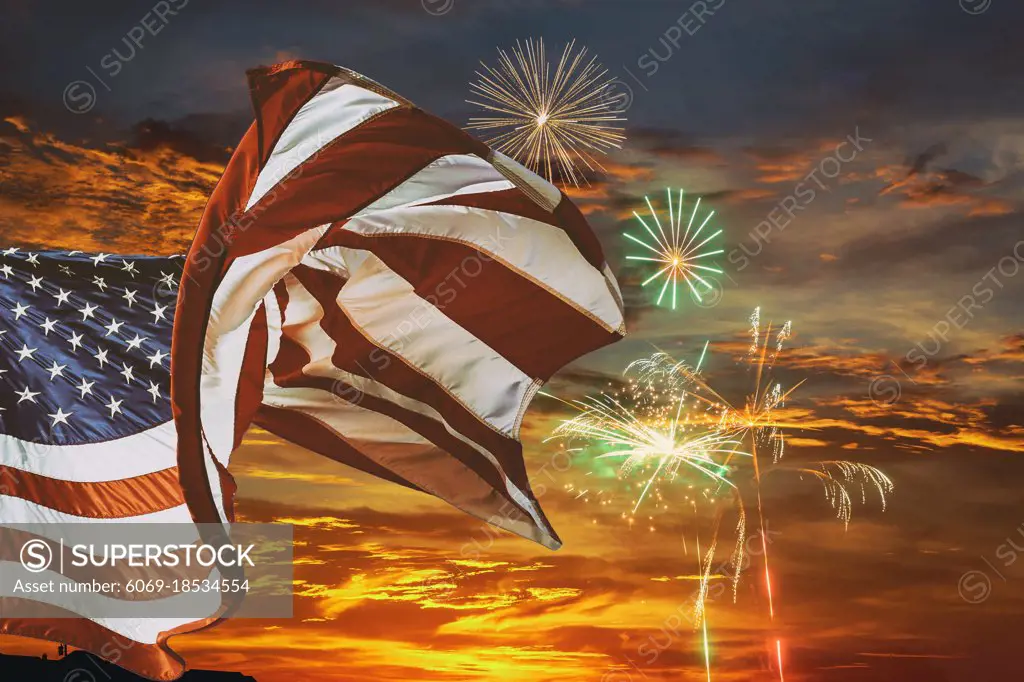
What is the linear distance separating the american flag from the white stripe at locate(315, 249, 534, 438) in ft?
0.05

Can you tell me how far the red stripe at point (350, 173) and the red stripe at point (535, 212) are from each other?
3.36 ft

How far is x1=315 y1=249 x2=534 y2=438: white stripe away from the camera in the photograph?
385 inches

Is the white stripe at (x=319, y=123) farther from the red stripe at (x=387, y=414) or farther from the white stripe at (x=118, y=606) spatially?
the white stripe at (x=118, y=606)

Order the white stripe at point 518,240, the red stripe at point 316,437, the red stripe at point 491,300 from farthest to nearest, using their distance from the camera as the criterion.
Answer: the red stripe at point 316,437 < the red stripe at point 491,300 < the white stripe at point 518,240

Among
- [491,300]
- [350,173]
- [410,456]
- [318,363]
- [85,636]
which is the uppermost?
[350,173]

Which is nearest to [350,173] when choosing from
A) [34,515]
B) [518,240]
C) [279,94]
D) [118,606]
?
[279,94]

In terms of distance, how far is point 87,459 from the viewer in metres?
8.91

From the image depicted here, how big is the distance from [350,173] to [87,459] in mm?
3443

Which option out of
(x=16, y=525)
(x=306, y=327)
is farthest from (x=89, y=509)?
(x=306, y=327)

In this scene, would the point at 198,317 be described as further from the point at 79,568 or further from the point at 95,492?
the point at 79,568

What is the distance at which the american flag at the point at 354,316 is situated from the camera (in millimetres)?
7355

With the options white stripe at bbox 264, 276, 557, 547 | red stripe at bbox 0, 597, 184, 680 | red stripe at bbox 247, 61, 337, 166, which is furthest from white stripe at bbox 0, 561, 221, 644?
red stripe at bbox 247, 61, 337, 166

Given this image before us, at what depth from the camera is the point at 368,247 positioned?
376 inches

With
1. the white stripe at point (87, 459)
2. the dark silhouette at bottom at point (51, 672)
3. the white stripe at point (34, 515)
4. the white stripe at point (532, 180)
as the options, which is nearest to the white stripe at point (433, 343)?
the white stripe at point (532, 180)
